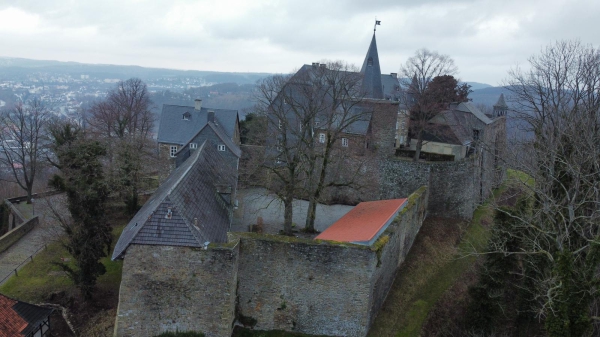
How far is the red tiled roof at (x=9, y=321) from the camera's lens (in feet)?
53.5

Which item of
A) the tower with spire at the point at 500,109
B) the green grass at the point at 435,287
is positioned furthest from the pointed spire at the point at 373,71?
the green grass at the point at 435,287

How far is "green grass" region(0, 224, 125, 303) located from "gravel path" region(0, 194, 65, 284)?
102cm

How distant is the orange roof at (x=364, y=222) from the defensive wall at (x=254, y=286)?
1.56m

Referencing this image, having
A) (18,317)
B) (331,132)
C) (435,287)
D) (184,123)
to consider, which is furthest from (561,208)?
(184,123)

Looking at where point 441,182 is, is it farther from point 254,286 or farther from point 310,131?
Result: point 254,286

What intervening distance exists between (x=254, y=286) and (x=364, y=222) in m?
7.07

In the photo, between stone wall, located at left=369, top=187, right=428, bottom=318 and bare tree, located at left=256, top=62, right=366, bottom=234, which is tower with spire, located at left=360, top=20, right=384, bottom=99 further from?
stone wall, located at left=369, top=187, right=428, bottom=318

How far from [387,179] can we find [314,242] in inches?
451

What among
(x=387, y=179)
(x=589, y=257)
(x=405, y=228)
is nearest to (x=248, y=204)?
(x=387, y=179)

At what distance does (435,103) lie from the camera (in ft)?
88.0

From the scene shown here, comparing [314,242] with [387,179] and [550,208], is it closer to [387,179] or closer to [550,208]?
[550,208]

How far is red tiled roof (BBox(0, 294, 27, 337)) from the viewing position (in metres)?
16.3

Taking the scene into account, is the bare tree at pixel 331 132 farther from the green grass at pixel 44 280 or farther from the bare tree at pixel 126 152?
the bare tree at pixel 126 152

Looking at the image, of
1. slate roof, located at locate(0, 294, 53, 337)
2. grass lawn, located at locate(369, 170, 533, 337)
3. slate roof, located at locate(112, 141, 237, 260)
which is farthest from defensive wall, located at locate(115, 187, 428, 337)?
slate roof, located at locate(0, 294, 53, 337)
